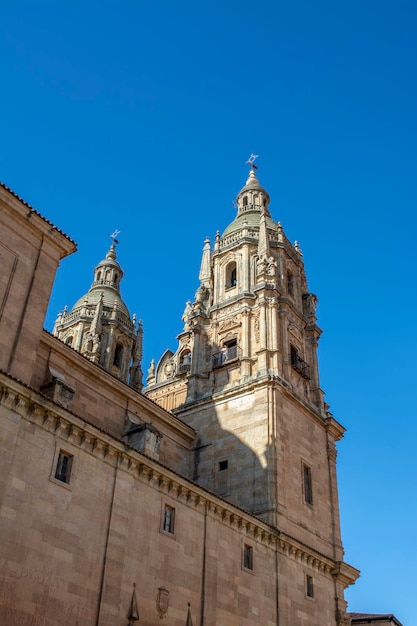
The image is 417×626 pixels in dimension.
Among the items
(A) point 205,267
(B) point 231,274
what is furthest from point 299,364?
(A) point 205,267

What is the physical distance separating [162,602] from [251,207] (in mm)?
30291

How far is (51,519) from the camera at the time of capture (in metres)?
20.1

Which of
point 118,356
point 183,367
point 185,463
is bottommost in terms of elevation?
point 185,463

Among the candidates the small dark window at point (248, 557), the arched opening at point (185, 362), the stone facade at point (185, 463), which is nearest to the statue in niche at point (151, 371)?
the arched opening at point (185, 362)

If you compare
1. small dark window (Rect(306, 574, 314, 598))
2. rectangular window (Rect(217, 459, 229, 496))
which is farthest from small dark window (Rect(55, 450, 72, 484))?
small dark window (Rect(306, 574, 314, 598))

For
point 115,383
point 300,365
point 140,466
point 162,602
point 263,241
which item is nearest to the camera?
point 162,602

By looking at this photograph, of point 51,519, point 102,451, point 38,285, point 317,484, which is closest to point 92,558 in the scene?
point 51,519

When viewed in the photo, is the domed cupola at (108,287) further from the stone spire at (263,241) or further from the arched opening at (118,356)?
the stone spire at (263,241)

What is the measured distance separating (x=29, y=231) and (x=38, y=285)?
2078mm

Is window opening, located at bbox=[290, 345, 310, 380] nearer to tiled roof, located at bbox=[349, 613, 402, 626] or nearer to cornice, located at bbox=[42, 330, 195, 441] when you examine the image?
cornice, located at bbox=[42, 330, 195, 441]

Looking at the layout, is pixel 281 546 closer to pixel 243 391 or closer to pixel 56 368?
pixel 243 391

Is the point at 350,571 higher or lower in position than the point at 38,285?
lower

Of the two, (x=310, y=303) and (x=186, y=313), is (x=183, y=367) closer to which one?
(x=186, y=313)

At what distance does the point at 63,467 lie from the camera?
21.5 m
